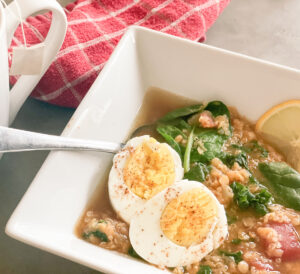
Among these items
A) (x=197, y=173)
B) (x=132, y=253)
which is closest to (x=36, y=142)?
(x=132, y=253)

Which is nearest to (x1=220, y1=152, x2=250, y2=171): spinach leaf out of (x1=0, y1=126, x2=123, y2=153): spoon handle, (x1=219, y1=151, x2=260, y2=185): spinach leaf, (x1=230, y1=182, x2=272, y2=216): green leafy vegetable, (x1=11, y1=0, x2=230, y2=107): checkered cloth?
(x1=219, y1=151, x2=260, y2=185): spinach leaf

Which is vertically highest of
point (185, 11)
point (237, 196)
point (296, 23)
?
point (185, 11)

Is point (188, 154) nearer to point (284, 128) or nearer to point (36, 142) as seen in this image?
point (284, 128)

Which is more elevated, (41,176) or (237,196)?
(41,176)

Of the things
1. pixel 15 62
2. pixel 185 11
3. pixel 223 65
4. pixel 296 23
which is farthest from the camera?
pixel 296 23

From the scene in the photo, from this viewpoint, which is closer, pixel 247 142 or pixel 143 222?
pixel 143 222

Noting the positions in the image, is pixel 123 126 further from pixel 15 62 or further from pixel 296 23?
pixel 296 23

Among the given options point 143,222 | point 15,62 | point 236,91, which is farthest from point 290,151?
point 15,62
